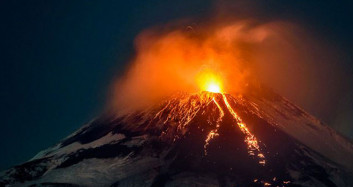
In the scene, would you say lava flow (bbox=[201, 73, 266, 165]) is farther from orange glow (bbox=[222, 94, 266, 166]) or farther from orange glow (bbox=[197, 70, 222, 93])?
orange glow (bbox=[197, 70, 222, 93])

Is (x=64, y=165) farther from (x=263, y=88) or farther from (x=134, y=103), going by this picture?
(x=263, y=88)

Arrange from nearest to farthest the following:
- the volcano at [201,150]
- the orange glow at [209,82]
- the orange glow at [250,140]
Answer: the volcano at [201,150] < the orange glow at [250,140] < the orange glow at [209,82]

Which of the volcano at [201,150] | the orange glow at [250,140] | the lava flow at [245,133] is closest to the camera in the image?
the volcano at [201,150]

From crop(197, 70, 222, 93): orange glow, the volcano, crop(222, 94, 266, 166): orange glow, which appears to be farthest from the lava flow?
crop(197, 70, 222, 93): orange glow

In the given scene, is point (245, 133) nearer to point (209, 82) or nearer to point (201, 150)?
point (201, 150)

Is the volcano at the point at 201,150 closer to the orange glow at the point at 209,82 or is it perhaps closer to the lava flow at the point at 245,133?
the lava flow at the point at 245,133

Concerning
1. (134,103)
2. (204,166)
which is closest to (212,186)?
(204,166)

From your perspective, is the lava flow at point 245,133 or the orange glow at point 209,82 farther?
the orange glow at point 209,82

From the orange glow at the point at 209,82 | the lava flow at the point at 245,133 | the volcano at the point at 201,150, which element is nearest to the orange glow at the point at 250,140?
the lava flow at the point at 245,133
